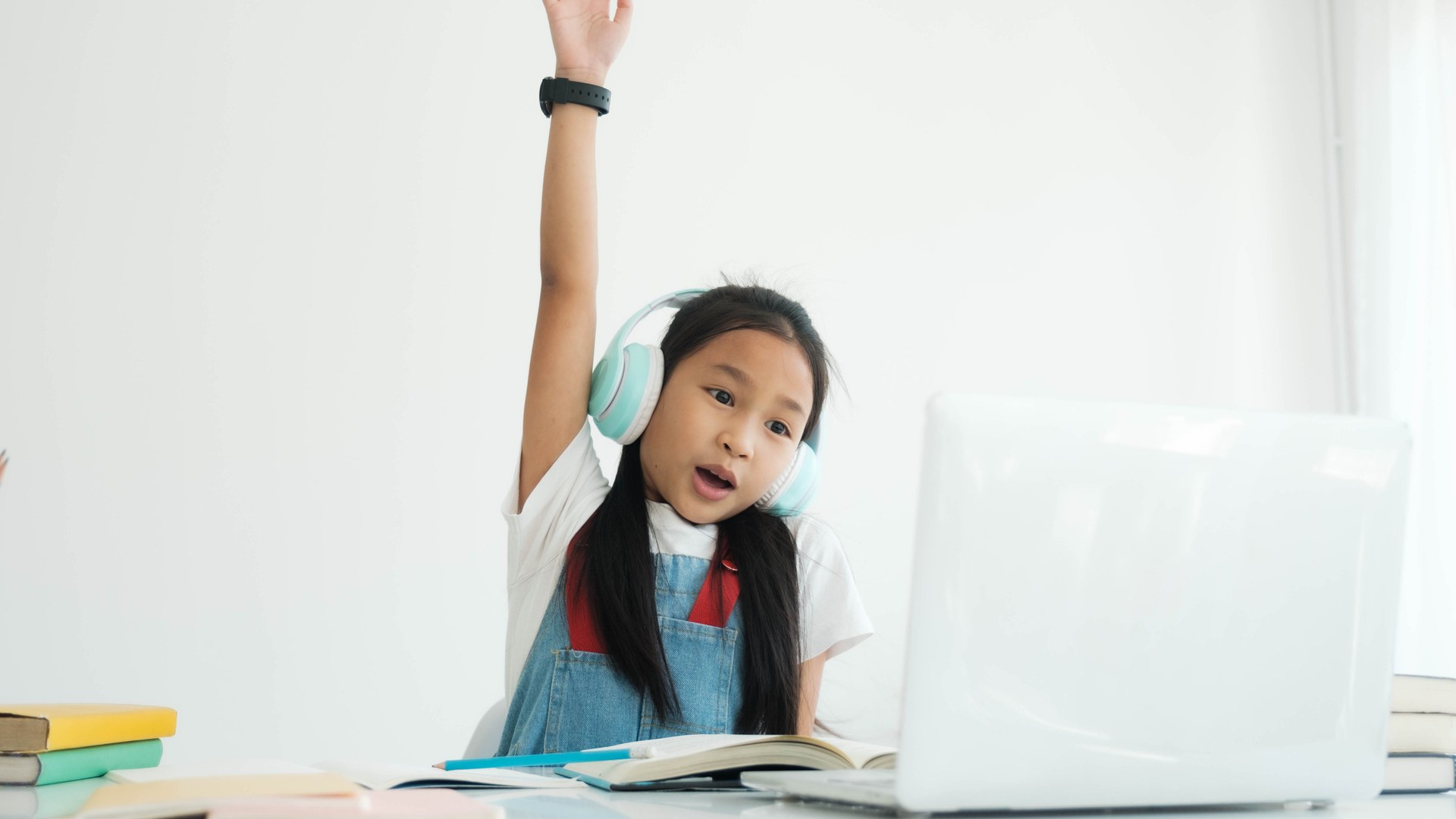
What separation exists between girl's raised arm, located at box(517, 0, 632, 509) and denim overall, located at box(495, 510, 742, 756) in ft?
0.40

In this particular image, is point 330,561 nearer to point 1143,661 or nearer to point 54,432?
point 54,432

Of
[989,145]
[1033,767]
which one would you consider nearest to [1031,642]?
[1033,767]

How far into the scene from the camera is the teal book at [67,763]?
2.34 feet

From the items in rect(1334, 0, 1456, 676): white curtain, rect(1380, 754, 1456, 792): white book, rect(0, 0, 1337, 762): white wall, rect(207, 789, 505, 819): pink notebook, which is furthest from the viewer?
rect(1334, 0, 1456, 676): white curtain

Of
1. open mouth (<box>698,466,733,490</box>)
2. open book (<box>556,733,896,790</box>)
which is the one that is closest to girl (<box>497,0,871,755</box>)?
open mouth (<box>698,466,733,490</box>)

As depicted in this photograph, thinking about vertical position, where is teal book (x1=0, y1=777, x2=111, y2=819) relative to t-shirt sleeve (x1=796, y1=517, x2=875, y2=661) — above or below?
below

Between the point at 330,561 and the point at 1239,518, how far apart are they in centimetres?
192

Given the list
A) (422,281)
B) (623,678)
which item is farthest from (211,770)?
(422,281)

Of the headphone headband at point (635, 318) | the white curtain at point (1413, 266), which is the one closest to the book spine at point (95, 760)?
the headphone headband at point (635, 318)

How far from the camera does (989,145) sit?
285 cm

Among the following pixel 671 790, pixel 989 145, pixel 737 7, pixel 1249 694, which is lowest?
pixel 671 790

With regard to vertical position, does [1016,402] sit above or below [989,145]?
below

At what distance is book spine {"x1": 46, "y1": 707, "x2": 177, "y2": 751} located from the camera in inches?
28.3

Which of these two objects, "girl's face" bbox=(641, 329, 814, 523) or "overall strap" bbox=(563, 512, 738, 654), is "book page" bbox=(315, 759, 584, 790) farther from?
"girl's face" bbox=(641, 329, 814, 523)
